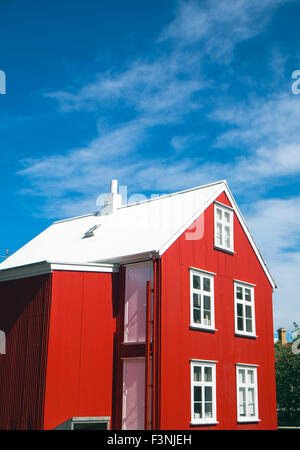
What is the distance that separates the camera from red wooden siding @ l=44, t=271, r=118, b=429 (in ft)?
63.8

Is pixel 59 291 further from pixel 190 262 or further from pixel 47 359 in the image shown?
pixel 190 262

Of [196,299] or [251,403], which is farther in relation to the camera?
[251,403]

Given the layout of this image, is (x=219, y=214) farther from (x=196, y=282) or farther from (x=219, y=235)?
(x=196, y=282)

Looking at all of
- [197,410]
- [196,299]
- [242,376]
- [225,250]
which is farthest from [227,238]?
[197,410]

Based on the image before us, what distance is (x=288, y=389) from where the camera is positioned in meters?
48.8

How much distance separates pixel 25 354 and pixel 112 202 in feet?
34.0

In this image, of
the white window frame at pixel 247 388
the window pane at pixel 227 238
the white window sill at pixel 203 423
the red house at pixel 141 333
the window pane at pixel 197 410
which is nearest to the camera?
the red house at pixel 141 333

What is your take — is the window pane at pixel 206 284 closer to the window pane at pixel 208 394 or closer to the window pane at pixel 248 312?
the window pane at pixel 248 312

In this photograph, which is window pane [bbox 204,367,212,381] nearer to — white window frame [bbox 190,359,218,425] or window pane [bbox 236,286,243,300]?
white window frame [bbox 190,359,218,425]

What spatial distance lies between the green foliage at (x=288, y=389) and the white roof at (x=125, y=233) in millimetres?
25452

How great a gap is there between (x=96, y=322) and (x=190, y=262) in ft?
14.5

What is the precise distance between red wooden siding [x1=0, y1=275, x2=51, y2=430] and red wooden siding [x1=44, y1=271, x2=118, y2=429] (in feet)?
1.21

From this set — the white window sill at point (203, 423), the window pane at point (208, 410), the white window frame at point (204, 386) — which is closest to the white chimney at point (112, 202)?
the white window frame at point (204, 386)

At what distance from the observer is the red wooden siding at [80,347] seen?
19.4 meters
